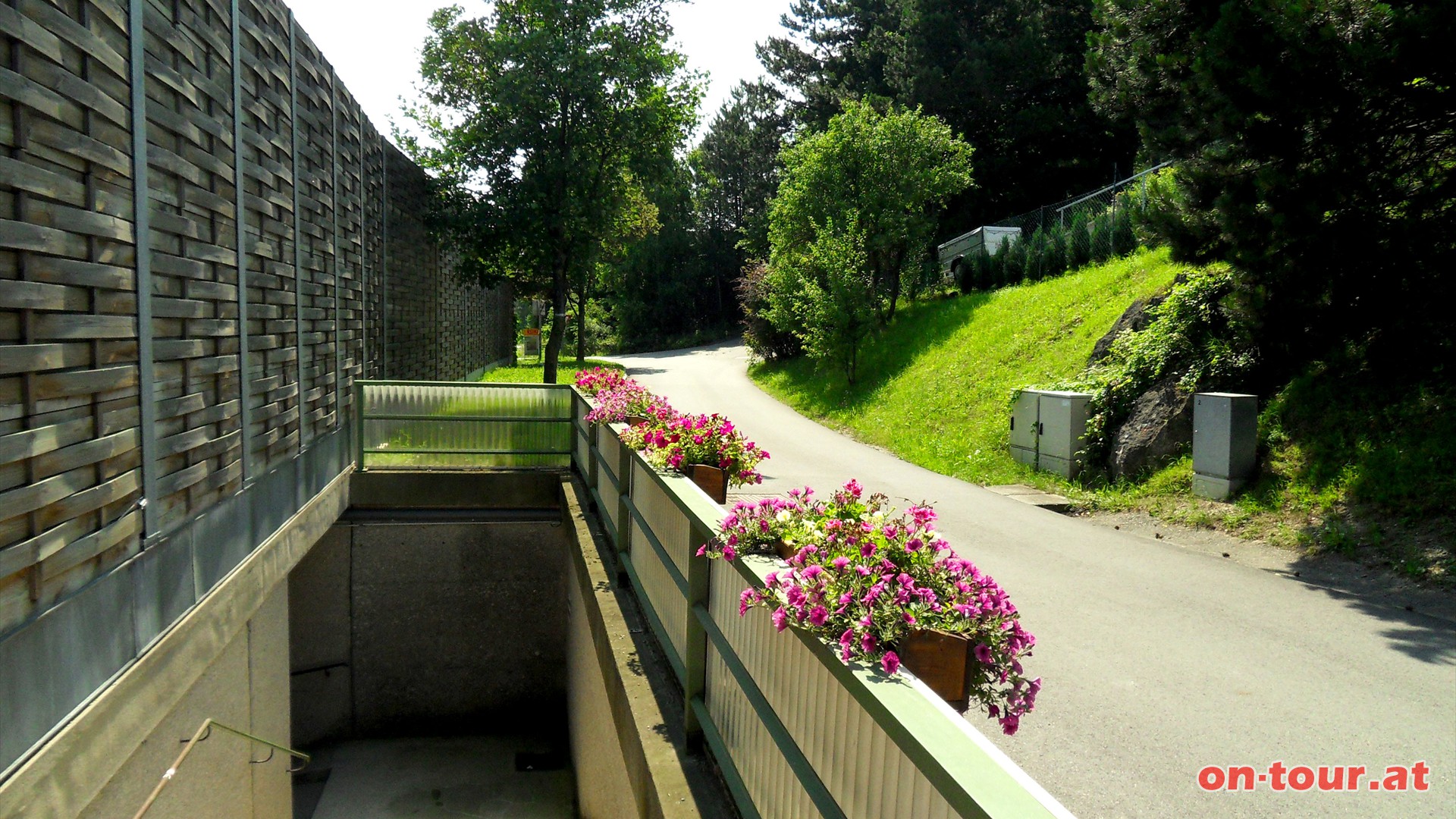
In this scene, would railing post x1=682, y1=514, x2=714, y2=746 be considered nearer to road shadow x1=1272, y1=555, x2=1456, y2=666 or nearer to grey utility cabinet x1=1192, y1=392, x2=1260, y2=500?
road shadow x1=1272, y1=555, x2=1456, y2=666

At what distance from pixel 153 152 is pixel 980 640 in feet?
14.5

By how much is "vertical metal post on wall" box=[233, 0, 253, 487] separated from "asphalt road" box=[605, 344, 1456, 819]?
195 inches

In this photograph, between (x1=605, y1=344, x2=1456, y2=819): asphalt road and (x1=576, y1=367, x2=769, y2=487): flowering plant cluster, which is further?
(x1=576, y1=367, x2=769, y2=487): flowering plant cluster

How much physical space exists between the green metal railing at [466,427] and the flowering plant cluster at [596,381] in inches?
21.9

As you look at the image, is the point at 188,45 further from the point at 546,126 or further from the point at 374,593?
the point at 546,126

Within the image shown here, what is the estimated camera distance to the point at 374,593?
11.3 metres

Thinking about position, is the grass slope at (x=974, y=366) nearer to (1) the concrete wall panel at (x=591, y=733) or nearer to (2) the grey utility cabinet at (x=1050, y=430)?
(2) the grey utility cabinet at (x=1050, y=430)

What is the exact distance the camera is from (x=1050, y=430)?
Answer: 1383 centimetres

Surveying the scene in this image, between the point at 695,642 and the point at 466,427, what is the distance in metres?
7.68

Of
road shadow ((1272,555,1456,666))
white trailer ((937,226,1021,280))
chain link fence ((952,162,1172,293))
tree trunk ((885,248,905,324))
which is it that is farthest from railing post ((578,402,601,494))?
white trailer ((937,226,1021,280))

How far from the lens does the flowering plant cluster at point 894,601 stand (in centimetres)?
254

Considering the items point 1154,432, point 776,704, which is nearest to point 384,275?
point 1154,432

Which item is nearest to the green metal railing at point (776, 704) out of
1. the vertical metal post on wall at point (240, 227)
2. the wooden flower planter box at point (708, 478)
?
the wooden flower planter box at point (708, 478)

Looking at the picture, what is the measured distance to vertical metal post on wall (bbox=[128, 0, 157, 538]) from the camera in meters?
4.38
